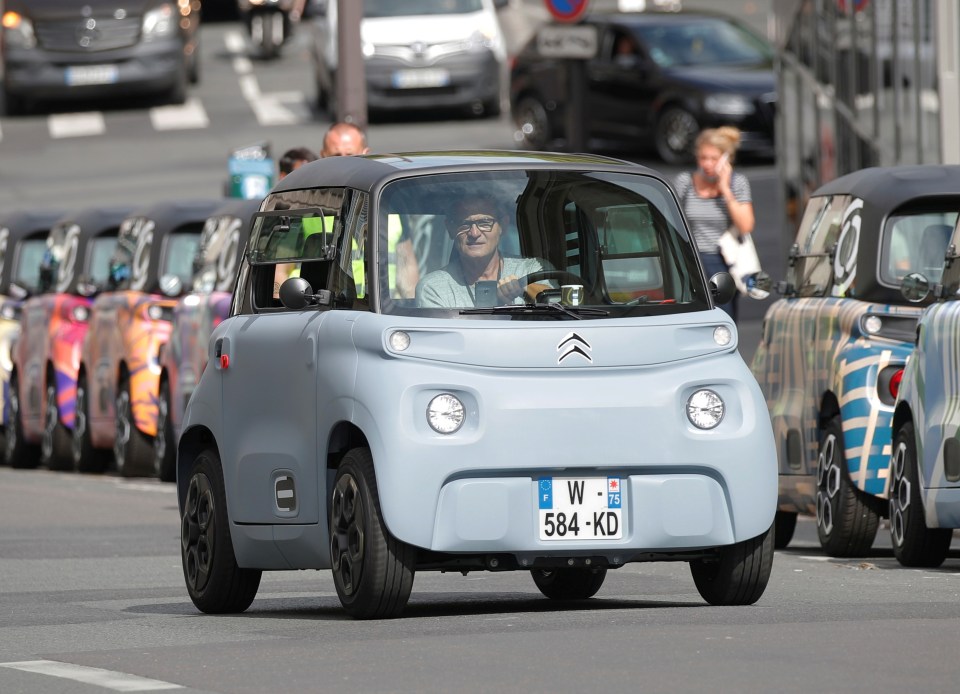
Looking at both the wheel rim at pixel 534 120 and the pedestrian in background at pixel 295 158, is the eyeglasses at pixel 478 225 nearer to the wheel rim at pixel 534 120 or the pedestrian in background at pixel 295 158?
the pedestrian in background at pixel 295 158

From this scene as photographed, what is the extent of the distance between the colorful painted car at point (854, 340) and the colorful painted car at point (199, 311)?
5.25m

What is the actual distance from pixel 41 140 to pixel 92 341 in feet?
68.7

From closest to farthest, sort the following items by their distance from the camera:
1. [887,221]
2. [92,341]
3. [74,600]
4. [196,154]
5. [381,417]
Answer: [381,417], [74,600], [887,221], [92,341], [196,154]

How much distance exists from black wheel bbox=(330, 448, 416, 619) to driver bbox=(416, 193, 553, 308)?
2.17 ft

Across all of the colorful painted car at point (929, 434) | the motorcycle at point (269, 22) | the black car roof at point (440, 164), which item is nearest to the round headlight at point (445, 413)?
the black car roof at point (440, 164)

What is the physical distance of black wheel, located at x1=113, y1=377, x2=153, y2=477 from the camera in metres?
19.7

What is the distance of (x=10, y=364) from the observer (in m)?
23.1

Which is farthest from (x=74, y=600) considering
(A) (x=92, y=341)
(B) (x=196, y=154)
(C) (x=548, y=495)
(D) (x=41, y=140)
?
(D) (x=41, y=140)

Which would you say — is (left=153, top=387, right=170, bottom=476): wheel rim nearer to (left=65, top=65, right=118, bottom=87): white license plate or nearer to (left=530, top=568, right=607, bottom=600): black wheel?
(left=530, top=568, right=607, bottom=600): black wheel

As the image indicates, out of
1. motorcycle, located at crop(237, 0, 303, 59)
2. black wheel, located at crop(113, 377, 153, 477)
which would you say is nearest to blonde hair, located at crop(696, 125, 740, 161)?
black wheel, located at crop(113, 377, 153, 477)

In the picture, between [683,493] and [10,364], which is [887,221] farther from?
[10,364]

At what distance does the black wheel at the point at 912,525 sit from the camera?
39.4 ft

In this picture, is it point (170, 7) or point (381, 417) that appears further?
point (170, 7)

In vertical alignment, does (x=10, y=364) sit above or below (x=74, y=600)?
below
